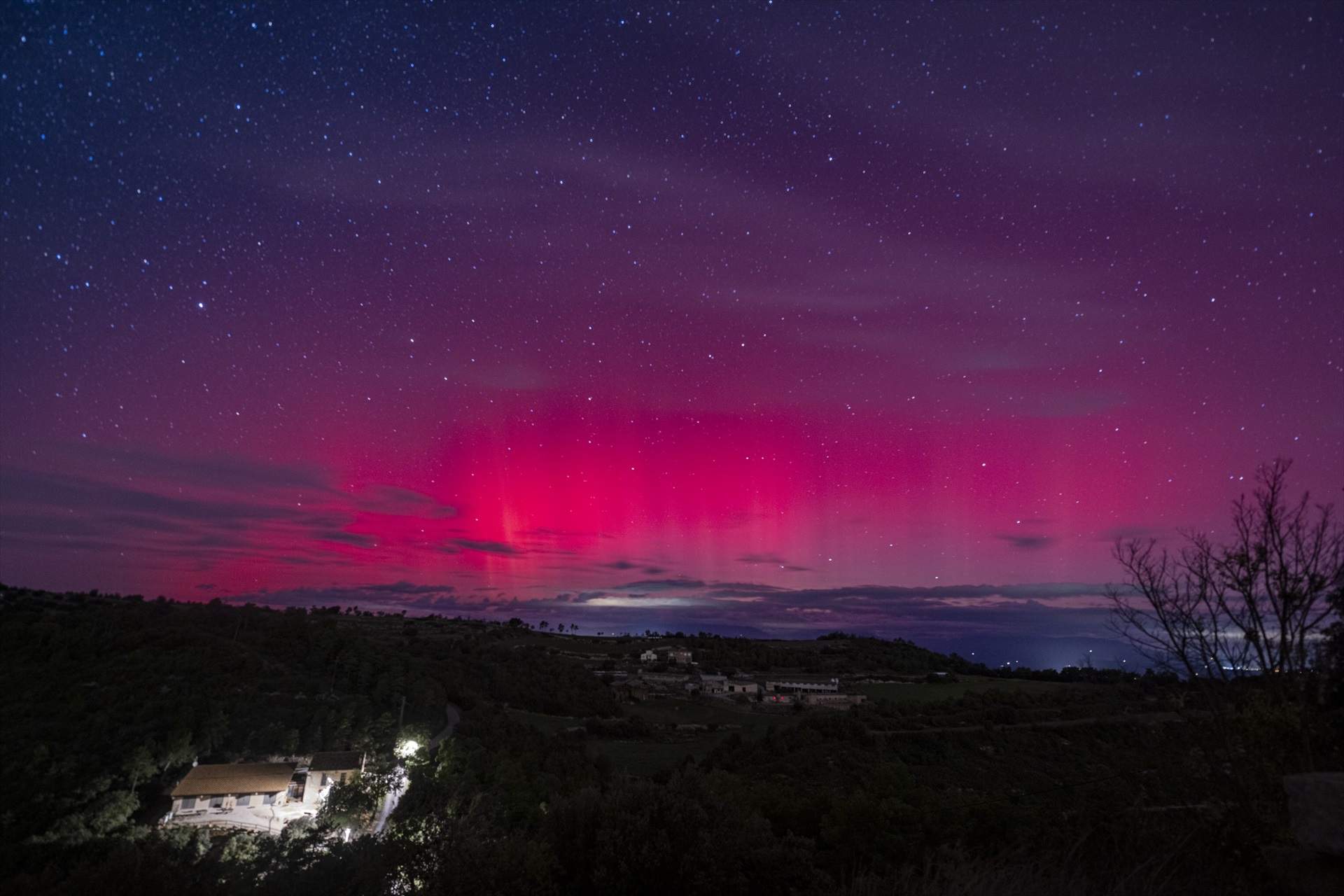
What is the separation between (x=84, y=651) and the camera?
138ft

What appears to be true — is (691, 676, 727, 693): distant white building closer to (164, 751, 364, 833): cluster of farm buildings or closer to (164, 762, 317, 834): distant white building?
(164, 751, 364, 833): cluster of farm buildings

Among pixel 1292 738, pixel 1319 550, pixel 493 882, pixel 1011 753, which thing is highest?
pixel 1319 550

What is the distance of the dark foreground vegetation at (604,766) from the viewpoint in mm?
6004

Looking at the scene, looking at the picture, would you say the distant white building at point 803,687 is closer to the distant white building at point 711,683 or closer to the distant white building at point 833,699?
the distant white building at point 833,699

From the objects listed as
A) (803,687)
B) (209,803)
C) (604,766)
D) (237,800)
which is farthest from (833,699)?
(209,803)

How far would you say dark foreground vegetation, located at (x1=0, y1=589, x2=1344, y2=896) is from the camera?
6.00 m

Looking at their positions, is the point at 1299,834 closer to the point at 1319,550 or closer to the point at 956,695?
the point at 1319,550

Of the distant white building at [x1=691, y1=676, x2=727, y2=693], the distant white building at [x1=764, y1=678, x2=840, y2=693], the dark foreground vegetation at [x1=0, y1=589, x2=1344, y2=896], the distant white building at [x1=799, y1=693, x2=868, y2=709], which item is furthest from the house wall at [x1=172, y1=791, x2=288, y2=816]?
the distant white building at [x1=764, y1=678, x2=840, y2=693]

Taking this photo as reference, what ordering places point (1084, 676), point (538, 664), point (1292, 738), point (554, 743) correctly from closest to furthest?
point (1292, 738) → point (554, 743) → point (1084, 676) → point (538, 664)

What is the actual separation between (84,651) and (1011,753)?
51986 millimetres

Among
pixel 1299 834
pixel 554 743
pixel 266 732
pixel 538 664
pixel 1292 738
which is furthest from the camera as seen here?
pixel 538 664

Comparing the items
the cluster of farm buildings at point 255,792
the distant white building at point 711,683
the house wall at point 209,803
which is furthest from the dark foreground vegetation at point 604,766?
the distant white building at point 711,683

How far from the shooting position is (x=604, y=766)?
25.1 meters

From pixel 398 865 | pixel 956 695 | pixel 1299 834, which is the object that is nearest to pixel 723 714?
pixel 956 695
